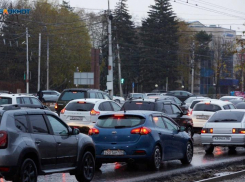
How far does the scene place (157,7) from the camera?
92.7m

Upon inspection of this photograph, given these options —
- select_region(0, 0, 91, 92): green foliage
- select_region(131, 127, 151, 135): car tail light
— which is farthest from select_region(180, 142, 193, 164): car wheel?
select_region(0, 0, 91, 92): green foliage

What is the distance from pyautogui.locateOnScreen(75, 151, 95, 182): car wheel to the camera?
11797 mm

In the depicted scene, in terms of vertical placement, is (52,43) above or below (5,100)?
above

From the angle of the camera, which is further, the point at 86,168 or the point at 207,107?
the point at 207,107

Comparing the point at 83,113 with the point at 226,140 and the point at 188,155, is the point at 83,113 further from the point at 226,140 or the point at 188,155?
the point at 188,155

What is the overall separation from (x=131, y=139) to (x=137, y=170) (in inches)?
37.0

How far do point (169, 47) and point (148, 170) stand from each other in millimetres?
78807

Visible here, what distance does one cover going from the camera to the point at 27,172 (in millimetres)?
10062

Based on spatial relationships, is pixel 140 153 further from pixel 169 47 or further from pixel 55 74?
pixel 169 47

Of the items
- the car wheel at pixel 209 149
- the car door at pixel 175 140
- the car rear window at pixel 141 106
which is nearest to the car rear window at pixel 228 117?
the car wheel at pixel 209 149

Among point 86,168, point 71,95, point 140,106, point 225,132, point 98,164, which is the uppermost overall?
point 71,95

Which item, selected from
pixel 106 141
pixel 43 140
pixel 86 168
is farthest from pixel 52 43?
pixel 43 140

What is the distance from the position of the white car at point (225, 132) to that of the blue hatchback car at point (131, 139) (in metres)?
4.62

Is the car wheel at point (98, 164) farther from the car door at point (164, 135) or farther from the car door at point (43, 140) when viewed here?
the car door at point (43, 140)
